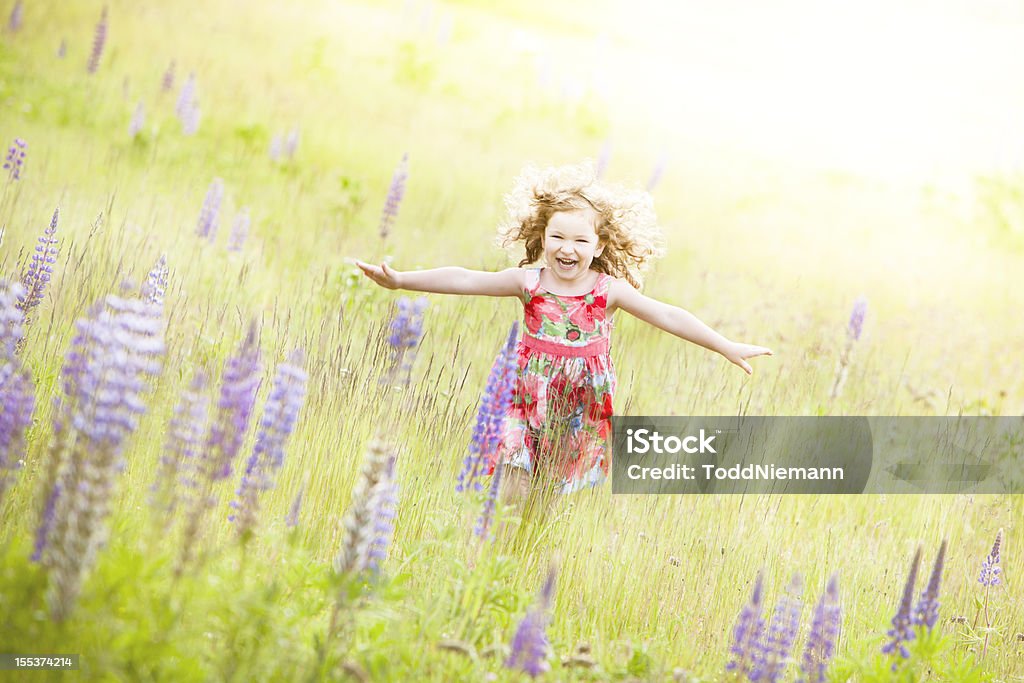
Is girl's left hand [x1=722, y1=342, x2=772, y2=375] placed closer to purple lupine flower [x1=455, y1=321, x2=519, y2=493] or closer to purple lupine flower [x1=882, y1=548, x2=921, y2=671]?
purple lupine flower [x1=455, y1=321, x2=519, y2=493]

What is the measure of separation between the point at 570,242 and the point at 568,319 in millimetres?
264

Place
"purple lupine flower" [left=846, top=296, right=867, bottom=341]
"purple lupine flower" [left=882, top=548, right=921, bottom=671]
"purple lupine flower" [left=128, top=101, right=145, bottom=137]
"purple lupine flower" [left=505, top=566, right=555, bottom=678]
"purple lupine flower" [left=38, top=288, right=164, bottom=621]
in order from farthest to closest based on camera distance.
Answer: "purple lupine flower" [left=128, top=101, right=145, bottom=137] → "purple lupine flower" [left=846, top=296, right=867, bottom=341] → "purple lupine flower" [left=882, top=548, right=921, bottom=671] → "purple lupine flower" [left=505, top=566, right=555, bottom=678] → "purple lupine flower" [left=38, top=288, right=164, bottom=621]

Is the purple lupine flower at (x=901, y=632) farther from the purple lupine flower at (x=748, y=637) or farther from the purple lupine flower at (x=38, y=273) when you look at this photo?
the purple lupine flower at (x=38, y=273)

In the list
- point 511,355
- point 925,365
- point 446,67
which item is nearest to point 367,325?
point 511,355

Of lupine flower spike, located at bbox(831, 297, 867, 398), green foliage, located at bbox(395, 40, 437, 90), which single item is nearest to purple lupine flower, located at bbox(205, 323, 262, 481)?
lupine flower spike, located at bbox(831, 297, 867, 398)

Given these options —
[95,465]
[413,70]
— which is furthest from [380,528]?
[413,70]

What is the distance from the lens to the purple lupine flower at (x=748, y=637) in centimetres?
191

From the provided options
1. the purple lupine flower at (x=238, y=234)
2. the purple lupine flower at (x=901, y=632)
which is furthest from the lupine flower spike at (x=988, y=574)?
the purple lupine flower at (x=238, y=234)

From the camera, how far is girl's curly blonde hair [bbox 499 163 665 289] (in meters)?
3.19

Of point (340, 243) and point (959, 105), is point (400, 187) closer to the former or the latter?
point (340, 243)

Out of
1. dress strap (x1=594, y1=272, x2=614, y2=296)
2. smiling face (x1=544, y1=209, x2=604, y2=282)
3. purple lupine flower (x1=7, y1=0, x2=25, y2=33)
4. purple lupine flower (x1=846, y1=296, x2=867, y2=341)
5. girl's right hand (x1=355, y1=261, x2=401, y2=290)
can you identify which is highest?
purple lupine flower (x1=7, y1=0, x2=25, y2=33)

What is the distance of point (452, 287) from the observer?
310cm

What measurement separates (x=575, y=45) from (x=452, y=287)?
465 inches

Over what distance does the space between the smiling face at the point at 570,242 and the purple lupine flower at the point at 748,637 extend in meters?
1.30
